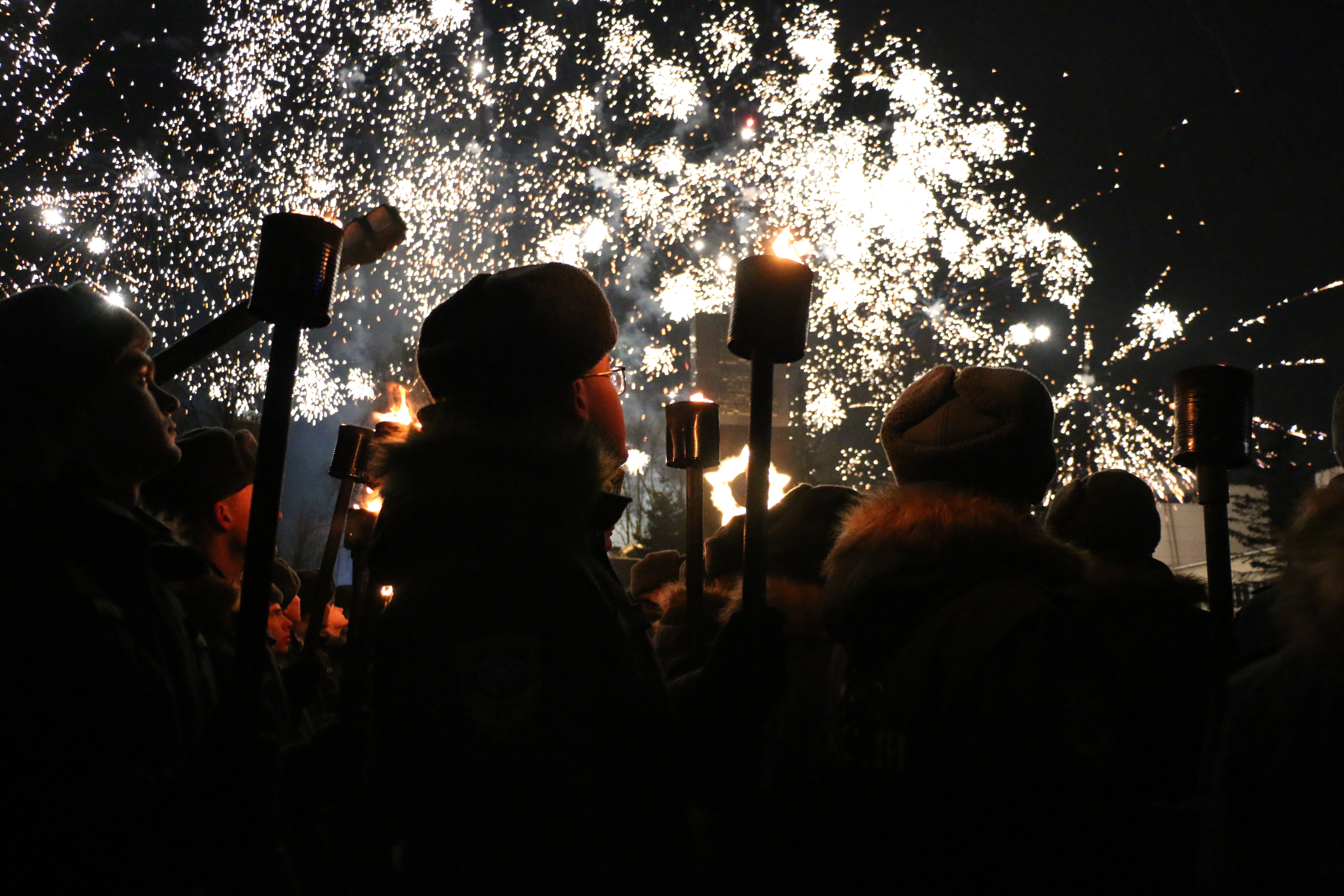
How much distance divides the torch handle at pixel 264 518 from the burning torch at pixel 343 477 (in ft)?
5.70

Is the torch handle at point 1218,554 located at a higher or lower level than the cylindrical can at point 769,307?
lower

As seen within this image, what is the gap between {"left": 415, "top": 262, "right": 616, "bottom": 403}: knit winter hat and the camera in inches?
80.0

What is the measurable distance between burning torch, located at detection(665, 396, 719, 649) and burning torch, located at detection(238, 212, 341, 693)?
1447 mm

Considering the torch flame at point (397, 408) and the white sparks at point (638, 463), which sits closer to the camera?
the torch flame at point (397, 408)

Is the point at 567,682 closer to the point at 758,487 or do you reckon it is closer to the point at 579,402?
the point at 758,487

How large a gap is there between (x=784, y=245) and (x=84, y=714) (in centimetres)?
236

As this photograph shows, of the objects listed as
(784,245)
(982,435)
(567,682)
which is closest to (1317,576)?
(982,435)

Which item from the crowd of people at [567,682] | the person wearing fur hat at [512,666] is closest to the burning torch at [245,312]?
the crowd of people at [567,682]

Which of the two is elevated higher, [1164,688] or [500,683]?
[500,683]

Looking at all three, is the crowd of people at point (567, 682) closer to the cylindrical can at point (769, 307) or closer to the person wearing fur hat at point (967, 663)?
the person wearing fur hat at point (967, 663)

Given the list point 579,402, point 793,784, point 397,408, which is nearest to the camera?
point 579,402

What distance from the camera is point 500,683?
1.67m

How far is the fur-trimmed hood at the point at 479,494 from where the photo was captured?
181cm

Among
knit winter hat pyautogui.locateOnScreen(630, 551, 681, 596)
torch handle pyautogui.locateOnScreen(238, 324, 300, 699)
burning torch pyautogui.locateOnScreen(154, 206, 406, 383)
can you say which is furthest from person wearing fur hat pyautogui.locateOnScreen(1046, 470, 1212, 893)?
knit winter hat pyautogui.locateOnScreen(630, 551, 681, 596)
